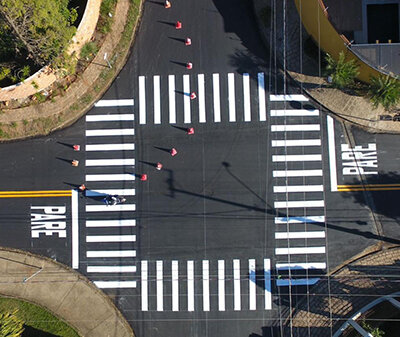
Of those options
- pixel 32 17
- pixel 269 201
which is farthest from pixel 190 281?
pixel 32 17

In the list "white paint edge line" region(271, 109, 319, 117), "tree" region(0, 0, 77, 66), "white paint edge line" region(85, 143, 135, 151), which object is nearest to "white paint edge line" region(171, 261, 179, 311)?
"white paint edge line" region(85, 143, 135, 151)

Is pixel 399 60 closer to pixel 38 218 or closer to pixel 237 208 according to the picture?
pixel 237 208

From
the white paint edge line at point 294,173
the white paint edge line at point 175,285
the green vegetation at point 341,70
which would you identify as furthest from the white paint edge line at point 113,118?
the green vegetation at point 341,70

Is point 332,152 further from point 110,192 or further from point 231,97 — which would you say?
point 110,192

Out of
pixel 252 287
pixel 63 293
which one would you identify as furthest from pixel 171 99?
pixel 63 293

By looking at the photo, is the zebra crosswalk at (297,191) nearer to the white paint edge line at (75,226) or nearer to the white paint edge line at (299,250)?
the white paint edge line at (299,250)

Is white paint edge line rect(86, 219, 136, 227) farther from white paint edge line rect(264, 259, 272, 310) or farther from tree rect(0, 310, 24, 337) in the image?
white paint edge line rect(264, 259, 272, 310)
